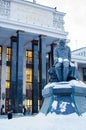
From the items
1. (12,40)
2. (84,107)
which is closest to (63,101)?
(84,107)

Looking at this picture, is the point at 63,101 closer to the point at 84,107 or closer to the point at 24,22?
the point at 84,107

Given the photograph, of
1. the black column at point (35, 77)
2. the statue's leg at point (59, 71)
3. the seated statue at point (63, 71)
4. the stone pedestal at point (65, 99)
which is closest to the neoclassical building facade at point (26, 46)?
the black column at point (35, 77)

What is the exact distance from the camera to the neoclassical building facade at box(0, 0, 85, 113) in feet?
129

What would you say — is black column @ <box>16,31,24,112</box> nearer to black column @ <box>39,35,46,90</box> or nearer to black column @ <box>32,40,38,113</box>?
black column @ <box>39,35,46,90</box>

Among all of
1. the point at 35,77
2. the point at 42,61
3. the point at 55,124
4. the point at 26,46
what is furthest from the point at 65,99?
the point at 26,46

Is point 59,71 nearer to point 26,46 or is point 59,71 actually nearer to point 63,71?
point 63,71

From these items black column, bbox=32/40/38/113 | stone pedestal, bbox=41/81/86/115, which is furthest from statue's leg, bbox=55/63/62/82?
black column, bbox=32/40/38/113

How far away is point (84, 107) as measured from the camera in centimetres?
1338

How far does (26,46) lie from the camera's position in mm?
46969

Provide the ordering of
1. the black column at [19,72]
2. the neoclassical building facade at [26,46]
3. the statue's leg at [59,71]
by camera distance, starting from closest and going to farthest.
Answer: the statue's leg at [59,71], the black column at [19,72], the neoclassical building facade at [26,46]

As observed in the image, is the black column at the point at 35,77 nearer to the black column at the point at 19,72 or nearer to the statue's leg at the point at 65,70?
the black column at the point at 19,72

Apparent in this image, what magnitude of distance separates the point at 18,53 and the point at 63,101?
1057 inches

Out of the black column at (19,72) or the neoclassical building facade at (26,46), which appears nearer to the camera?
the black column at (19,72)

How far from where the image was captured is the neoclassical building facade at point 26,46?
39.4 meters
